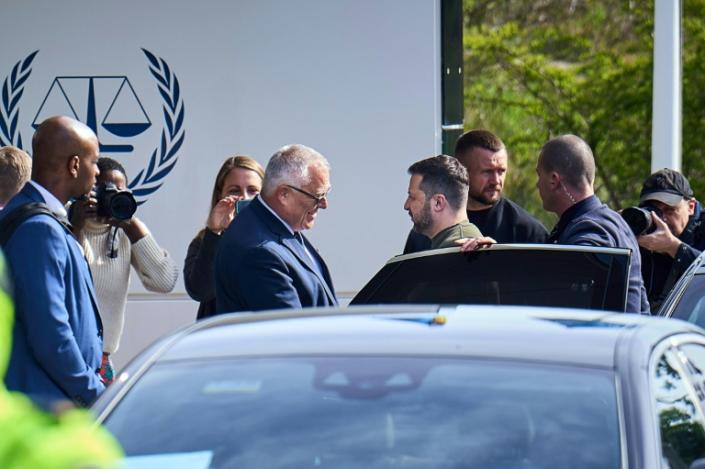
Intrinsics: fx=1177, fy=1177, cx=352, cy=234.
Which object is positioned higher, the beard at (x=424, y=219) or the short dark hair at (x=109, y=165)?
the short dark hair at (x=109, y=165)

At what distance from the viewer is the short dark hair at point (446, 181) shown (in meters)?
4.96

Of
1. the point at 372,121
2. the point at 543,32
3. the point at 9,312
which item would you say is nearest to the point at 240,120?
the point at 372,121

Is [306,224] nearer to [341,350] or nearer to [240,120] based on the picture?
[240,120]

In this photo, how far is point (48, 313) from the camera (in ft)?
11.1

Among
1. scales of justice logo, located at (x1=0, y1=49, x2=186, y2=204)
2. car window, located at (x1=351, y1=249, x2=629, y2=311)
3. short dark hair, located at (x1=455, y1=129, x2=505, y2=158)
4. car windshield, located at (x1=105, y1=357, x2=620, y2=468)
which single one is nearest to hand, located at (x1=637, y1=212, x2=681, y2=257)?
short dark hair, located at (x1=455, y1=129, x2=505, y2=158)

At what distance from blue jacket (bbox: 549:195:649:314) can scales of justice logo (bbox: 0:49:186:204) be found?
226 cm

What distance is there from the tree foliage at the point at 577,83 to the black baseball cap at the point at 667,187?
1.14m

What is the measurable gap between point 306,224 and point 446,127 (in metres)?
1.74

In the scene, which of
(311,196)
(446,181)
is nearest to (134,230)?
(311,196)

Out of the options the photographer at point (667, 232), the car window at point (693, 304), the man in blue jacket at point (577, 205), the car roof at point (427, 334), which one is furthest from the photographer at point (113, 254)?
the photographer at point (667, 232)

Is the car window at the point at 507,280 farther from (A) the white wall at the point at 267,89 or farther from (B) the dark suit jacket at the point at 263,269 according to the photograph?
(A) the white wall at the point at 267,89

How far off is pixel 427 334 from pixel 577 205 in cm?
286

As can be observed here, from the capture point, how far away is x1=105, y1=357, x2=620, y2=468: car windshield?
2.10m

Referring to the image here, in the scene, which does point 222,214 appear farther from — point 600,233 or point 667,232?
point 667,232
